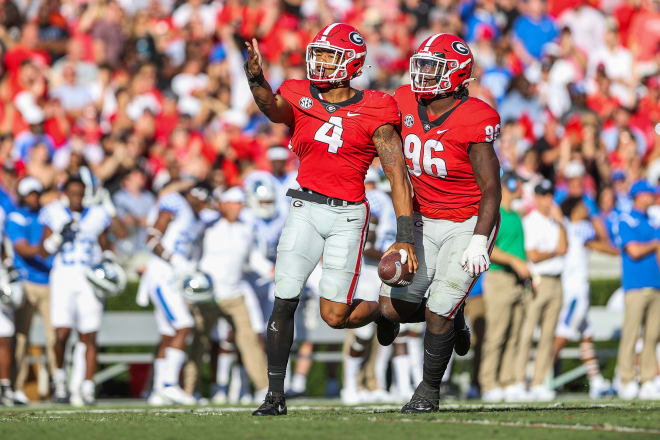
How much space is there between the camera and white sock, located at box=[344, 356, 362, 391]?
36.4 feet

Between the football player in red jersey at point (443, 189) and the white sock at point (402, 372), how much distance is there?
3945 mm

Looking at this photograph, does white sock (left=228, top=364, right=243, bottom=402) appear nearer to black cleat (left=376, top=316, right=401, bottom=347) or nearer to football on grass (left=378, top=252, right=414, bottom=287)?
black cleat (left=376, top=316, right=401, bottom=347)

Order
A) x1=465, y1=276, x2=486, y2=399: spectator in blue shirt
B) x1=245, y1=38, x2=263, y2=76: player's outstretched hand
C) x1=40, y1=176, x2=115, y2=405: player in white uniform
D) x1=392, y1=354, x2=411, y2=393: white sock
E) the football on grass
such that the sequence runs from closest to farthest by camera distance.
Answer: x1=245, y1=38, x2=263, y2=76: player's outstretched hand < the football on grass < x1=40, y1=176, x2=115, y2=405: player in white uniform < x1=392, y1=354, x2=411, y2=393: white sock < x1=465, y1=276, x2=486, y2=399: spectator in blue shirt

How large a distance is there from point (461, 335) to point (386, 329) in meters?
0.47

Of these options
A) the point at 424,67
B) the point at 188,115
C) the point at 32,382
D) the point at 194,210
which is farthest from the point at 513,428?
the point at 188,115

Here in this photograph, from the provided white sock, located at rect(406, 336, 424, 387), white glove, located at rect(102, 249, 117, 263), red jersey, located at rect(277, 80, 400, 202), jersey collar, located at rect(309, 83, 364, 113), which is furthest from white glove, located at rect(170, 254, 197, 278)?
jersey collar, located at rect(309, 83, 364, 113)

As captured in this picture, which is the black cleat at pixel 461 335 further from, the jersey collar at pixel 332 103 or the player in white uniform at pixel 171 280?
the player in white uniform at pixel 171 280

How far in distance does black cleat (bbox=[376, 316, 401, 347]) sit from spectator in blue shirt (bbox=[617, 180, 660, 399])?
4.47 m

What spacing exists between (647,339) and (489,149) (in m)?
5.18

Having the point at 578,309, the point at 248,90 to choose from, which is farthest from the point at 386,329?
the point at 248,90

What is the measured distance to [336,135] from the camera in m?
6.98

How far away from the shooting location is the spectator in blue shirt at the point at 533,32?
1736 cm

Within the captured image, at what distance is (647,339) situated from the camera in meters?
11.4

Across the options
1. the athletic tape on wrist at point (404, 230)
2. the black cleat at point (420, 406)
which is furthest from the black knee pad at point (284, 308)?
the black cleat at point (420, 406)
